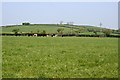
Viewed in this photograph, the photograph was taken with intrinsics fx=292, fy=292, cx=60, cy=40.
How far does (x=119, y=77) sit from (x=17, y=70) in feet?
16.3

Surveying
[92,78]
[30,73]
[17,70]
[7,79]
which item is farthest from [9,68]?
[92,78]

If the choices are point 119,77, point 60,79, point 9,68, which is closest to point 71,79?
point 60,79

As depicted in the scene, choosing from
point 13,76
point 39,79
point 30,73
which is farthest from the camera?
point 30,73

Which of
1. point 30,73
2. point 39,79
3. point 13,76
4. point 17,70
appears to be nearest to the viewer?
point 39,79

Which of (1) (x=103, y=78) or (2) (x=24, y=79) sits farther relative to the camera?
(1) (x=103, y=78)

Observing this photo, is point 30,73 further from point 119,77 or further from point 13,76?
point 119,77

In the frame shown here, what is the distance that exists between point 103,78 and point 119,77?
0.78 metres

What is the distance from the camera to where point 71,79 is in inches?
469

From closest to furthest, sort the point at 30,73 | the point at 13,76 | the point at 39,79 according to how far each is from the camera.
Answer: the point at 39,79, the point at 13,76, the point at 30,73

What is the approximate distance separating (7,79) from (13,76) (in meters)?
0.72

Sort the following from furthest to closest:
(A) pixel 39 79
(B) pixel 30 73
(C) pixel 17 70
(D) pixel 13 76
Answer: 1. (C) pixel 17 70
2. (B) pixel 30 73
3. (D) pixel 13 76
4. (A) pixel 39 79

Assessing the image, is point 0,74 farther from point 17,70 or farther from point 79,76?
point 79,76

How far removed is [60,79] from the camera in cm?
1168

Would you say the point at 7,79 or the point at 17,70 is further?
the point at 17,70
